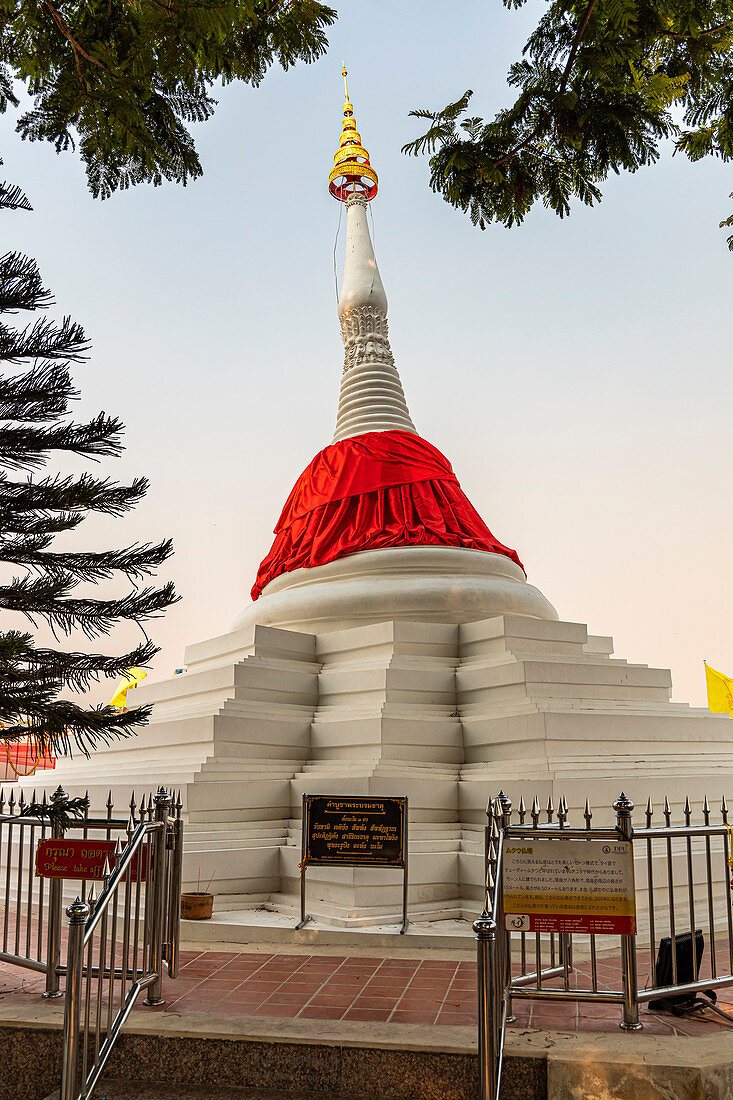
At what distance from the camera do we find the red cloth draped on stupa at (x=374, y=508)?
1424 centimetres

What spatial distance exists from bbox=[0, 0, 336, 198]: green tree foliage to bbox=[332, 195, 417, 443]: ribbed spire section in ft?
38.7

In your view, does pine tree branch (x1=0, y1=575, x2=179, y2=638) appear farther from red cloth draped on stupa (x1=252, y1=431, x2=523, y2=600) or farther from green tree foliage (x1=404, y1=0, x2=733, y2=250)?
red cloth draped on stupa (x1=252, y1=431, x2=523, y2=600)

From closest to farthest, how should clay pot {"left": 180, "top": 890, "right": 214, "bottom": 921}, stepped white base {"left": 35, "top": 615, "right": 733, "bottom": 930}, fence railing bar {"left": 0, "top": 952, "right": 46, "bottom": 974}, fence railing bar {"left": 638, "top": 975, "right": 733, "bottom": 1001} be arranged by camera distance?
fence railing bar {"left": 638, "top": 975, "right": 733, "bottom": 1001} < fence railing bar {"left": 0, "top": 952, "right": 46, "bottom": 974} < clay pot {"left": 180, "top": 890, "right": 214, "bottom": 921} < stepped white base {"left": 35, "top": 615, "right": 733, "bottom": 930}

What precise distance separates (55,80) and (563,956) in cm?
570

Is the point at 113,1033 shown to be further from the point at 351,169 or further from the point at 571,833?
the point at 351,169

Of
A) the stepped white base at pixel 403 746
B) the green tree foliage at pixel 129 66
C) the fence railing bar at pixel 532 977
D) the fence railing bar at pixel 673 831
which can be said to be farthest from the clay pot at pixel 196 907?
the green tree foliage at pixel 129 66

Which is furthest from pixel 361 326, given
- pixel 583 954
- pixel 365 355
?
pixel 583 954

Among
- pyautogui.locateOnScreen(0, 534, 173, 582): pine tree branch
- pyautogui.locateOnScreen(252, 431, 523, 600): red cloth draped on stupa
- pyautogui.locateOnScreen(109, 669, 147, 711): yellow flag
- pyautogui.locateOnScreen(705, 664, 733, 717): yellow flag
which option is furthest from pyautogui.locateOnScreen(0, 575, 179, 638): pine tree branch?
pyautogui.locateOnScreen(705, 664, 733, 717): yellow flag

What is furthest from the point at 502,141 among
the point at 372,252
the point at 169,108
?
the point at 372,252

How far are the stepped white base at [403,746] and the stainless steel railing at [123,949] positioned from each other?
8.19ft

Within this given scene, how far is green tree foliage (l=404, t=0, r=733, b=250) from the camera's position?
13.7ft

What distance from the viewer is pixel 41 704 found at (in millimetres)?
5086

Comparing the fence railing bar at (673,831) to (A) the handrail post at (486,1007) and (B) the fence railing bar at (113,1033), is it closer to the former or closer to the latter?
(A) the handrail post at (486,1007)

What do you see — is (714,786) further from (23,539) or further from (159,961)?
(23,539)
